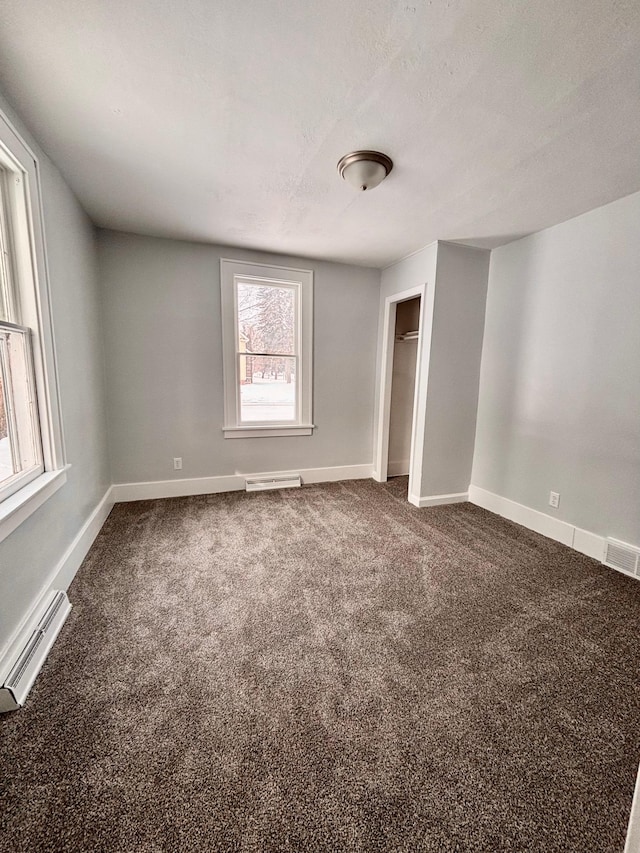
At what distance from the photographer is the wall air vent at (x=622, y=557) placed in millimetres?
2171

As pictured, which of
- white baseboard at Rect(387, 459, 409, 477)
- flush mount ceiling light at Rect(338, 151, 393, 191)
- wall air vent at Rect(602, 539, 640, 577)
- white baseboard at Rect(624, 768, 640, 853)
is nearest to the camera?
Result: white baseboard at Rect(624, 768, 640, 853)

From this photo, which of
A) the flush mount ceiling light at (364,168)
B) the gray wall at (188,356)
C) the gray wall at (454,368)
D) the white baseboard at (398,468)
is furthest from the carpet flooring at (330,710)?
the flush mount ceiling light at (364,168)

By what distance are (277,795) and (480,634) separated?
1.15 meters

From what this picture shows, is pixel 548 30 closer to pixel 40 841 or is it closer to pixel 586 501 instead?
pixel 586 501

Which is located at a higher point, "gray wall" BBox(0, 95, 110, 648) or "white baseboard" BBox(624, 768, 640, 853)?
"gray wall" BBox(0, 95, 110, 648)

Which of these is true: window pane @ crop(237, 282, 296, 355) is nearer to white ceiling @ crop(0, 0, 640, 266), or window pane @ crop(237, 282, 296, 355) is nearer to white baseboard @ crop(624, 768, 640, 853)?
white ceiling @ crop(0, 0, 640, 266)

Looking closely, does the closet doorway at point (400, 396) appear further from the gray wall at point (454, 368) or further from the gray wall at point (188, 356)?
the gray wall at point (188, 356)

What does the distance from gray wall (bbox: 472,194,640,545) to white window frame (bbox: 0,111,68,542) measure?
3463 millimetres

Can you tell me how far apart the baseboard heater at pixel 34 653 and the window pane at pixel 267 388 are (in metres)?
2.19

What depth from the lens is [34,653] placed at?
1.41 meters

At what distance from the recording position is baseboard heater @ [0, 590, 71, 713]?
1.23m

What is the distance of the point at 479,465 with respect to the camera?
3357 millimetres

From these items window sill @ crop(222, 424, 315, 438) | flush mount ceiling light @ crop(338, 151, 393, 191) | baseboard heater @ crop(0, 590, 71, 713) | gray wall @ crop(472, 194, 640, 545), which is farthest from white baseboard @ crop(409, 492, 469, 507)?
baseboard heater @ crop(0, 590, 71, 713)

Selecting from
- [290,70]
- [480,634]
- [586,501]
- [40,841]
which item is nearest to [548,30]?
[290,70]
